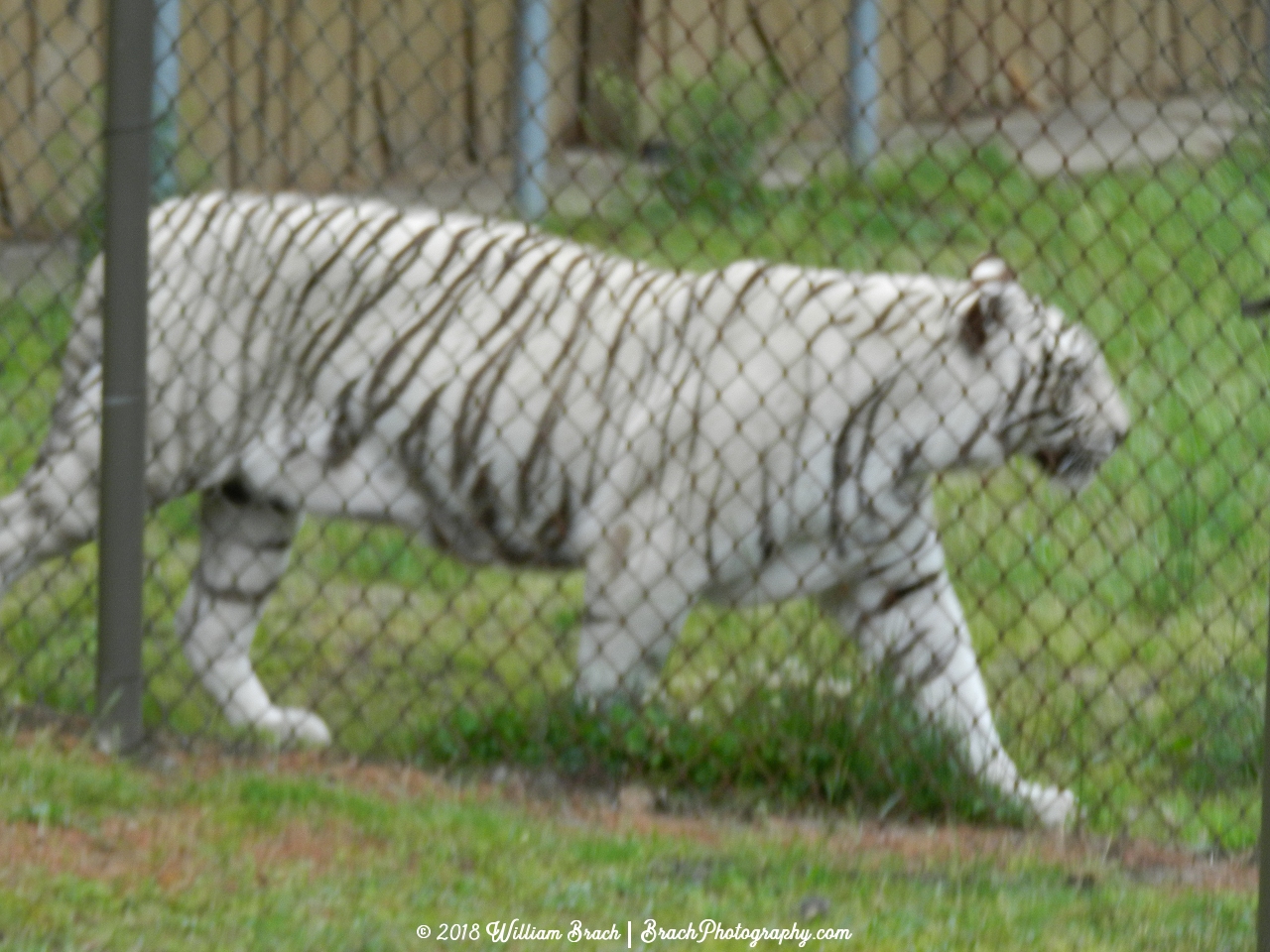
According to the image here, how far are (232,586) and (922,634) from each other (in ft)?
5.21

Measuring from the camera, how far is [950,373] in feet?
11.3

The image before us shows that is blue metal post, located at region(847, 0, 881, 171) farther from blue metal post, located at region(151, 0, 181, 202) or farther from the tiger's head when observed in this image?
the tiger's head

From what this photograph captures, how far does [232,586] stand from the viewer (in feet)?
13.5

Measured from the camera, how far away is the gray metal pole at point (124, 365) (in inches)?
113

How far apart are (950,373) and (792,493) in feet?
1.30

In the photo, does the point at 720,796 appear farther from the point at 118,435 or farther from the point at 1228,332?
the point at 1228,332

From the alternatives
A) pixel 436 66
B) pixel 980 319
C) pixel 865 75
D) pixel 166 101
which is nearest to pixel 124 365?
pixel 980 319

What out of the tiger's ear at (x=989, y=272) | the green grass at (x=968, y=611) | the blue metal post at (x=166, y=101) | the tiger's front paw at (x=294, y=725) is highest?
the blue metal post at (x=166, y=101)

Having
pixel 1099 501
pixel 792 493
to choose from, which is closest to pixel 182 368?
pixel 792 493

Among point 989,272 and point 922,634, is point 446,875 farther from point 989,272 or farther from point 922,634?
point 989,272

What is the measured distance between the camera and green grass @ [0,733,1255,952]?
2326mm

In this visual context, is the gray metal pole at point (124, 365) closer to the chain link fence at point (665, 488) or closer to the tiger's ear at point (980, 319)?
the chain link fence at point (665, 488)

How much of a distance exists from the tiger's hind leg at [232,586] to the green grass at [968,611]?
0.32ft

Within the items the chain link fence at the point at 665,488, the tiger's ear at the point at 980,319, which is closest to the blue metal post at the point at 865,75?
the chain link fence at the point at 665,488
